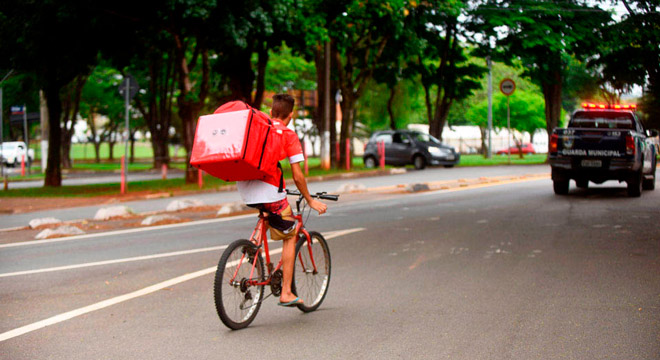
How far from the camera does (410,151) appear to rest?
32719mm

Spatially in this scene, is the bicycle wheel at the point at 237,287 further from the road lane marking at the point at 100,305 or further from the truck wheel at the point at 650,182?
the truck wheel at the point at 650,182

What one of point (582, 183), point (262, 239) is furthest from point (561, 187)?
point (262, 239)

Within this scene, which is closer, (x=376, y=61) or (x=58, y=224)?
(x=58, y=224)

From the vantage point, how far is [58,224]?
12578 mm

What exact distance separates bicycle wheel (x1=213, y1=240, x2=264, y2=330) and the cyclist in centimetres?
22

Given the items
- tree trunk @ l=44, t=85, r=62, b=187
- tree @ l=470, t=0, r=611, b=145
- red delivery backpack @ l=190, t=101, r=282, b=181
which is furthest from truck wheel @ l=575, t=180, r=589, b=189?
tree trunk @ l=44, t=85, r=62, b=187

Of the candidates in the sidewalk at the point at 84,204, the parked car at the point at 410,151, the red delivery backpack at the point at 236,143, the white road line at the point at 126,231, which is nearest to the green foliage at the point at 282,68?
the parked car at the point at 410,151

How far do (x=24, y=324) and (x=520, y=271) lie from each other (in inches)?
194

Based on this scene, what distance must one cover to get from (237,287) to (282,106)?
4.61 feet

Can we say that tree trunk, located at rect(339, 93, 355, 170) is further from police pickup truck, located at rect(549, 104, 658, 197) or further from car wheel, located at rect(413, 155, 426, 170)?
police pickup truck, located at rect(549, 104, 658, 197)

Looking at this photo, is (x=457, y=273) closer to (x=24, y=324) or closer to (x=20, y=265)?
(x=24, y=324)

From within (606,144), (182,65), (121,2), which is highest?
(121,2)

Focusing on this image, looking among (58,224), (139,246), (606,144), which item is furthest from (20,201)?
(606,144)

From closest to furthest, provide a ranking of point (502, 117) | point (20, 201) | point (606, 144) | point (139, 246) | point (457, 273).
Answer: point (457, 273), point (139, 246), point (606, 144), point (20, 201), point (502, 117)
